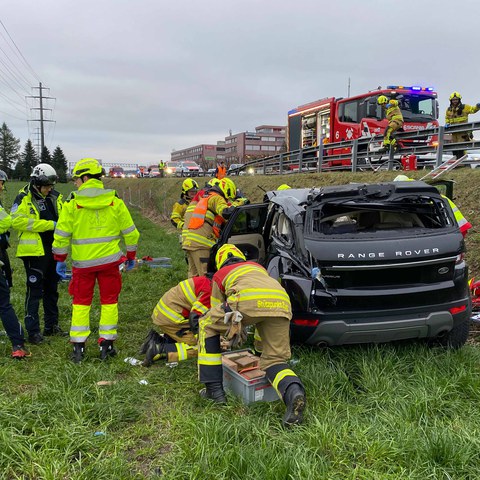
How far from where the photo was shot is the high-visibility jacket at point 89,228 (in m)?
4.23

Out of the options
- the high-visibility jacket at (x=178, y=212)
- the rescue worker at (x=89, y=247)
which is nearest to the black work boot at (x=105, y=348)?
the rescue worker at (x=89, y=247)

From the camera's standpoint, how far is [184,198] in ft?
25.9

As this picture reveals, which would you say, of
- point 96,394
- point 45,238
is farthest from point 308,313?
point 45,238

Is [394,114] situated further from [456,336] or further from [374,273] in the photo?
[374,273]

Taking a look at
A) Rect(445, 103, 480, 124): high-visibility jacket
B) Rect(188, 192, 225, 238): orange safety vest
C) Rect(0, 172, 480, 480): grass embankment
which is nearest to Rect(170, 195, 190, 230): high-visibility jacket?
Rect(188, 192, 225, 238): orange safety vest

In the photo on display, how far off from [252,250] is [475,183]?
489cm

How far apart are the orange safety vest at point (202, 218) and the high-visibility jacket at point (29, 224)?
1685mm

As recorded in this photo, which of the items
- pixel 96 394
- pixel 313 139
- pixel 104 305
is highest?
pixel 313 139

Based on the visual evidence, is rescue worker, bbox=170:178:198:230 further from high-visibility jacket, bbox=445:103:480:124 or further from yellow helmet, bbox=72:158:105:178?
high-visibility jacket, bbox=445:103:480:124

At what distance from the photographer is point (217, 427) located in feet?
9.04

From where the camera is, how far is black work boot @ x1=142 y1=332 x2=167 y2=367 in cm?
416

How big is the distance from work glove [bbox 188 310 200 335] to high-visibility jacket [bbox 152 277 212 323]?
0.18 ft

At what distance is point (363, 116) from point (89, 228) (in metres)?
11.6

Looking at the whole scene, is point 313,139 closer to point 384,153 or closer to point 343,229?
point 384,153
